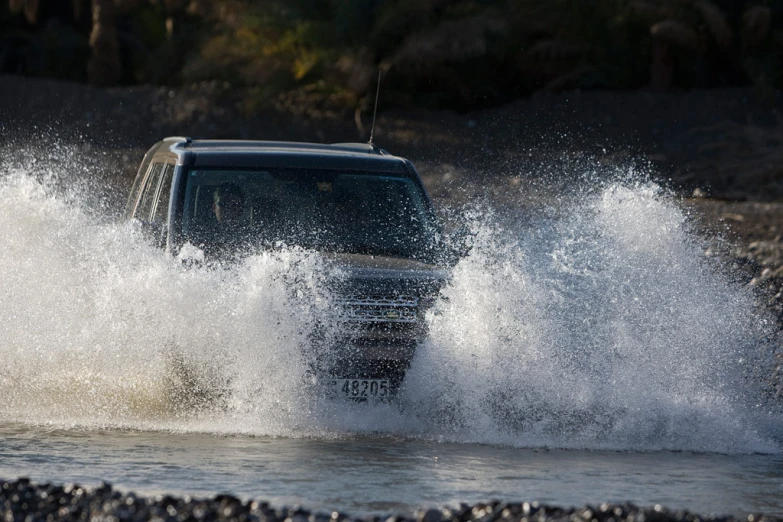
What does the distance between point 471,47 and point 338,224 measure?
12.4 meters

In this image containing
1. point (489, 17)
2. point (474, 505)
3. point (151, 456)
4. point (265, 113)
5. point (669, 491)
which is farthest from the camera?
point (265, 113)

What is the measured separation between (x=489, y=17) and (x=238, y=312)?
14120mm

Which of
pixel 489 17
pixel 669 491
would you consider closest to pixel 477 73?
pixel 489 17

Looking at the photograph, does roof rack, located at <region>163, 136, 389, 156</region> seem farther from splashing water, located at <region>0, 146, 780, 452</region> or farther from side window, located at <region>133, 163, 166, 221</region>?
splashing water, located at <region>0, 146, 780, 452</region>

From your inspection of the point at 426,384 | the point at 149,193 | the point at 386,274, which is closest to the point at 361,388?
the point at 426,384

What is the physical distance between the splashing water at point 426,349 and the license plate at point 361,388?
9cm

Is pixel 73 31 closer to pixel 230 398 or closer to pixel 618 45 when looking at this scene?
pixel 618 45

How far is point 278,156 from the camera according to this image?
8406 millimetres

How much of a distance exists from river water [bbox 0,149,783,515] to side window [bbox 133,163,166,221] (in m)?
0.40

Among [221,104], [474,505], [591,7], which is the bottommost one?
[474,505]

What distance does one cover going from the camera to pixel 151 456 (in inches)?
255

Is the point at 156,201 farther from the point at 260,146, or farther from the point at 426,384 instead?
the point at 426,384

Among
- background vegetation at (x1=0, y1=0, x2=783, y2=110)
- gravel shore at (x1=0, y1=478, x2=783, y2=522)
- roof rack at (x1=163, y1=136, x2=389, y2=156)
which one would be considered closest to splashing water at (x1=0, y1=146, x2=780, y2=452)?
roof rack at (x1=163, y1=136, x2=389, y2=156)

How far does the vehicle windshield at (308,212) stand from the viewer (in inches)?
310
